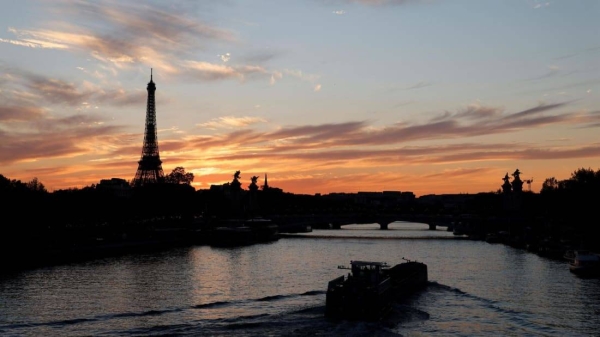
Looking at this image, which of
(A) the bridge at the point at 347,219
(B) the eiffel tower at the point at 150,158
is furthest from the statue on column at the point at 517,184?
(B) the eiffel tower at the point at 150,158

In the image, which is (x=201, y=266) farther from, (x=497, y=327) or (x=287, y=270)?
(x=497, y=327)

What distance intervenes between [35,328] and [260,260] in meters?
46.6

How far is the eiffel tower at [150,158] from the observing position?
15288 centimetres

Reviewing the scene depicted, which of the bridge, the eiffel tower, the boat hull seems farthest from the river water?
the eiffel tower

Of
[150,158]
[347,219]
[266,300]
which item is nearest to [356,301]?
[266,300]

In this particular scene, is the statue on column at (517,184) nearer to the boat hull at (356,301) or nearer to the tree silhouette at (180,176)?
the tree silhouette at (180,176)

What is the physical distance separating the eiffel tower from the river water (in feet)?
236

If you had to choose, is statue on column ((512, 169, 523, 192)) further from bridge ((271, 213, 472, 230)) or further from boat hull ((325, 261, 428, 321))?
boat hull ((325, 261, 428, 321))

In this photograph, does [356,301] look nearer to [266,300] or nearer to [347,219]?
[266,300]

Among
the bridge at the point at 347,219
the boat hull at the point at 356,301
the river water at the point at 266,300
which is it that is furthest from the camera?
the bridge at the point at 347,219

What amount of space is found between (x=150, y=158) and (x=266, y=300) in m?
111

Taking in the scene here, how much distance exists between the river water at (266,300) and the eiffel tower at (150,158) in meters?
71.8

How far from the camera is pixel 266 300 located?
160 feet

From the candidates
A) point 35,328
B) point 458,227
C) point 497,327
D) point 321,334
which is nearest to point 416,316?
point 497,327
